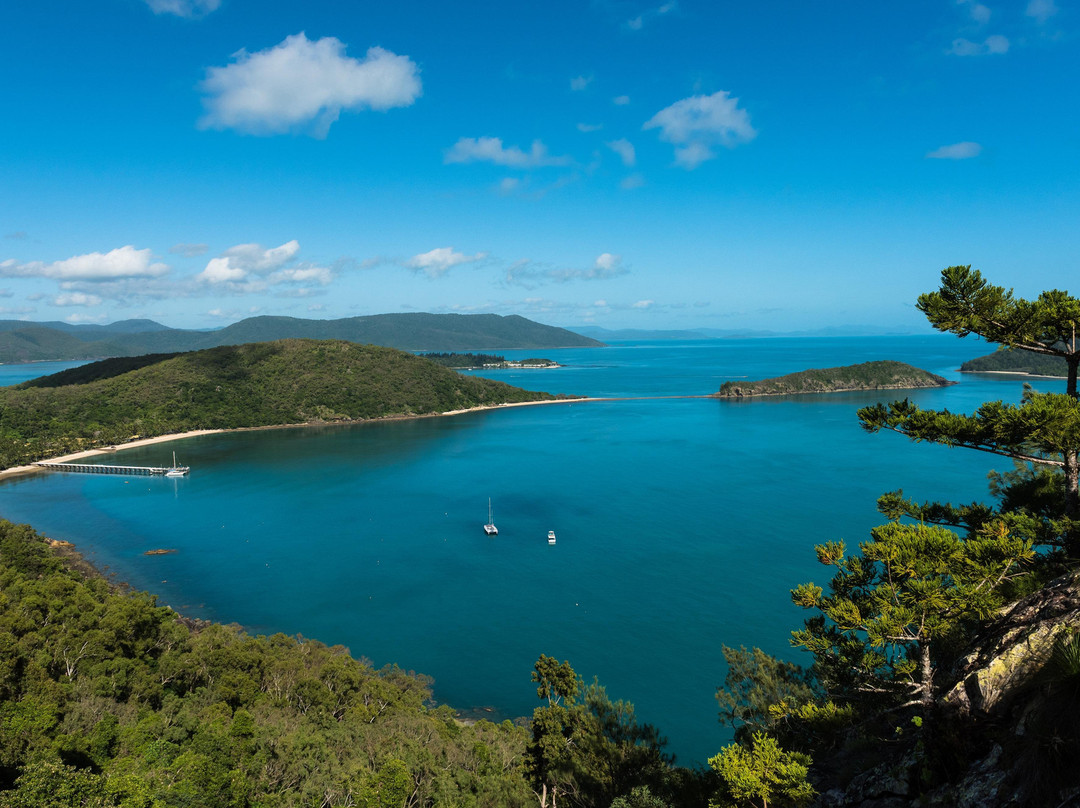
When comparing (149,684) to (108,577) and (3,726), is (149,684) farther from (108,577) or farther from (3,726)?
(108,577)

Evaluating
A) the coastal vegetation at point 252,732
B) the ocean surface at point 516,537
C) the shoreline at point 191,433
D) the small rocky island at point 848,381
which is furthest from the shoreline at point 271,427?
the coastal vegetation at point 252,732

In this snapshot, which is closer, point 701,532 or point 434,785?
point 434,785

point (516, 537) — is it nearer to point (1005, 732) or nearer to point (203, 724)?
point (203, 724)

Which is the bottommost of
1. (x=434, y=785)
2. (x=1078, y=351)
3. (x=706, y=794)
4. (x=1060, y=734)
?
(x=434, y=785)

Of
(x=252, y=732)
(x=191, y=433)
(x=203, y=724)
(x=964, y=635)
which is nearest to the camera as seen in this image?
(x=964, y=635)

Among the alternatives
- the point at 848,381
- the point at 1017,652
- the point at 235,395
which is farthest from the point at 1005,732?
the point at 848,381

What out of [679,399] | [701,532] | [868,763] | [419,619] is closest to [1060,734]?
[868,763]

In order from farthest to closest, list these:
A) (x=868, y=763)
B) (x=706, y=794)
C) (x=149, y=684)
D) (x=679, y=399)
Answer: (x=679, y=399), (x=149, y=684), (x=706, y=794), (x=868, y=763)

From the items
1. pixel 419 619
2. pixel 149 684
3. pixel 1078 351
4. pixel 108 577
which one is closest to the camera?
pixel 1078 351
